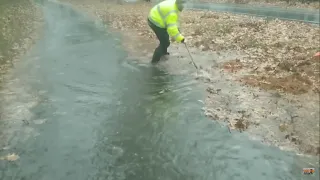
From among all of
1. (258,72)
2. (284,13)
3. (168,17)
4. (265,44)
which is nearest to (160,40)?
(168,17)

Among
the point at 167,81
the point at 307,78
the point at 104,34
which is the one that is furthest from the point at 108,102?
the point at 104,34

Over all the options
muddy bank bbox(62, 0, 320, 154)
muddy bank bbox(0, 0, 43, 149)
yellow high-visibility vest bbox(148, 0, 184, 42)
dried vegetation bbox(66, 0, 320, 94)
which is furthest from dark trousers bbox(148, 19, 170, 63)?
muddy bank bbox(0, 0, 43, 149)

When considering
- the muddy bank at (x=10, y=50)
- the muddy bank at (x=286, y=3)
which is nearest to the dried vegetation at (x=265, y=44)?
the muddy bank at (x=10, y=50)

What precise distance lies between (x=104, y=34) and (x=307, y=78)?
10469 millimetres

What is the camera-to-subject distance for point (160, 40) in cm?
1065

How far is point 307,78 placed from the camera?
8.78 metres

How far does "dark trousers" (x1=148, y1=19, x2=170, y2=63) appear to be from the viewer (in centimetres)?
1029

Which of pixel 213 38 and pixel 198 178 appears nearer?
pixel 198 178

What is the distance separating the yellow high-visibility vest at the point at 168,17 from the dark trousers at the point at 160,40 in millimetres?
184

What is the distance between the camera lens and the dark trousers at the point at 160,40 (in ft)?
33.8

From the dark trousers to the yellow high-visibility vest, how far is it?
0.18 m

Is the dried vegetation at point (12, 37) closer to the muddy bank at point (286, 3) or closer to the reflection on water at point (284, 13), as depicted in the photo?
the reflection on water at point (284, 13)

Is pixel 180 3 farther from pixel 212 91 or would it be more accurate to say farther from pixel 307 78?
pixel 307 78

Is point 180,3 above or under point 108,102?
above
